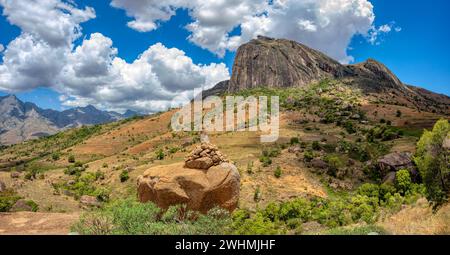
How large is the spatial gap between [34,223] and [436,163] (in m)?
24.9

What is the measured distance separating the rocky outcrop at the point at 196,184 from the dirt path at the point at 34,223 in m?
5.42

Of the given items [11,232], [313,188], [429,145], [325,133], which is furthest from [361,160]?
[11,232]

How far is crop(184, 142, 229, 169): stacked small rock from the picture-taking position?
24703mm

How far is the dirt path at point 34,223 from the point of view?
22327mm

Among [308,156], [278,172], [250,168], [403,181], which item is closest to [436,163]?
[403,181]

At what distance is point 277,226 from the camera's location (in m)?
24.8

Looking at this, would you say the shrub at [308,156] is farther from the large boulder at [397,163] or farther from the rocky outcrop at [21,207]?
the rocky outcrop at [21,207]

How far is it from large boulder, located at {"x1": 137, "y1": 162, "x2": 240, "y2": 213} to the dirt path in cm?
556

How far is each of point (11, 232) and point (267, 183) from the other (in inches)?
870

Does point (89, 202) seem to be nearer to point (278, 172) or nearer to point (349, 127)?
point (278, 172)

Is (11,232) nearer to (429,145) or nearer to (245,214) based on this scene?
(245,214)

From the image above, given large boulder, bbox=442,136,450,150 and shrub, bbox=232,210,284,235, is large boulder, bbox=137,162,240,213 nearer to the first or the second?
shrub, bbox=232,210,284,235

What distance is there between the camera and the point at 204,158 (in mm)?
→ 24703

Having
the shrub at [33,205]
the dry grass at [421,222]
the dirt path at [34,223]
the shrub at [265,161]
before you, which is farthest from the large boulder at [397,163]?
the shrub at [33,205]
